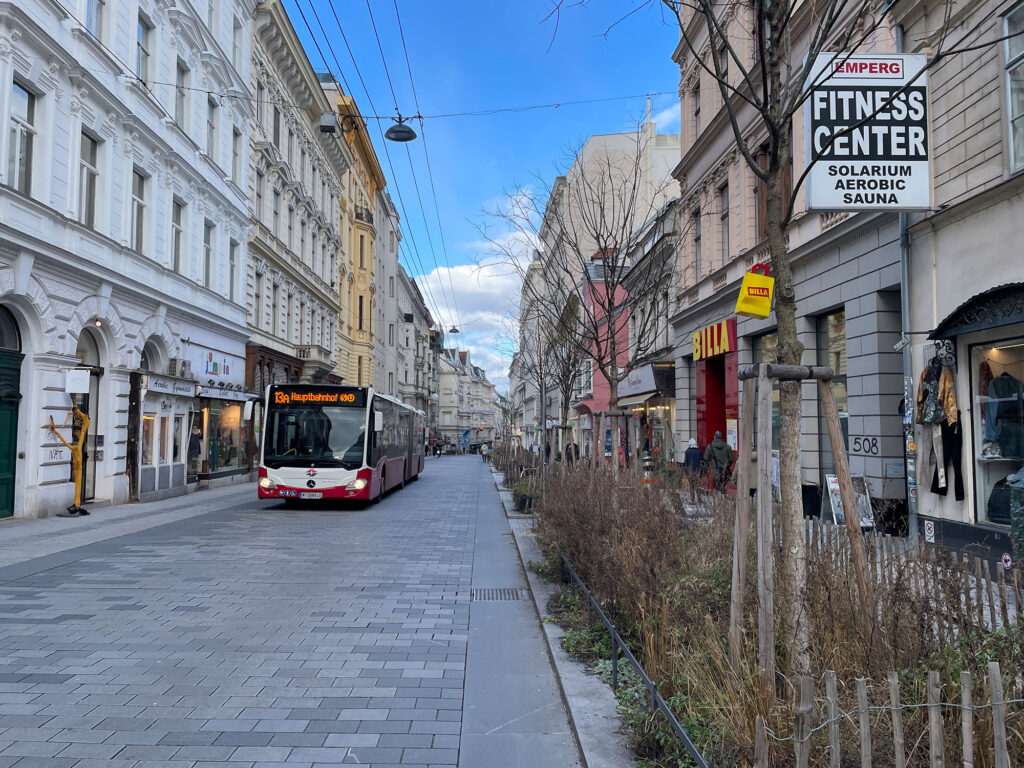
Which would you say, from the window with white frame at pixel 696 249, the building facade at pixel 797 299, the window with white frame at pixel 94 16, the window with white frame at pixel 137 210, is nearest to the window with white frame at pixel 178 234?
the window with white frame at pixel 137 210

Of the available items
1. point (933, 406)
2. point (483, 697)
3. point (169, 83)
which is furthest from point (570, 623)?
point (169, 83)

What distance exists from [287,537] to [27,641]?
6.76 metres

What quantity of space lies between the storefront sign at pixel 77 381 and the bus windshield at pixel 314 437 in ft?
13.2

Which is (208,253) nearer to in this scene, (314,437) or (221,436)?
(221,436)

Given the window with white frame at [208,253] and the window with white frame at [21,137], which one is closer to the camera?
the window with white frame at [21,137]

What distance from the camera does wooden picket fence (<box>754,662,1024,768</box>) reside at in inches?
98.3

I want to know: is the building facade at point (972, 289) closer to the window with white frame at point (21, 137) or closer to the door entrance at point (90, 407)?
the window with white frame at point (21, 137)

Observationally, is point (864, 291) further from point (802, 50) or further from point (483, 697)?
point (483, 697)

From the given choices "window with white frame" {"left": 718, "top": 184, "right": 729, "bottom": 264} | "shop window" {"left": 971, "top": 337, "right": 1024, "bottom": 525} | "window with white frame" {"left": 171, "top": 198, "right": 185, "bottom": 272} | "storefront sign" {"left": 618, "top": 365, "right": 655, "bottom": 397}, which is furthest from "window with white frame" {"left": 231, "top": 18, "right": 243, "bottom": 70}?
"shop window" {"left": 971, "top": 337, "right": 1024, "bottom": 525}

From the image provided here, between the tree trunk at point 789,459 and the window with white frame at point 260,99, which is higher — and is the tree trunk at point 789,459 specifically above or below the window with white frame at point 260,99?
below

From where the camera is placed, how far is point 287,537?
42.2ft

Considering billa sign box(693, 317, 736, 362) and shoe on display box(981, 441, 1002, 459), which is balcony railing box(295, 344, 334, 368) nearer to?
billa sign box(693, 317, 736, 362)

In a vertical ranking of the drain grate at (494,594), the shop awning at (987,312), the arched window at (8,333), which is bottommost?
the drain grate at (494,594)

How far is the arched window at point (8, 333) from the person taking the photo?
13945mm
